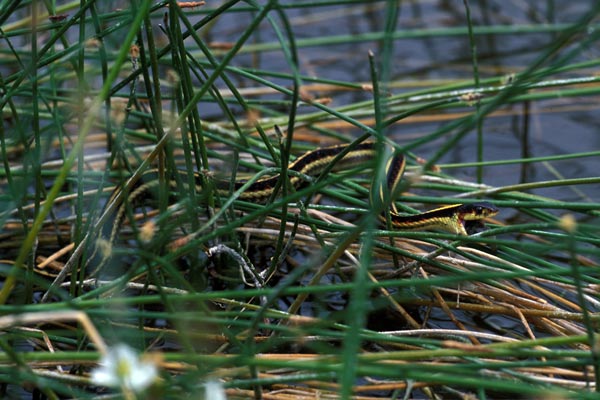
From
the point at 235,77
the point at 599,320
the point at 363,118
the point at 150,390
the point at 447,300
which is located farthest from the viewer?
the point at 235,77

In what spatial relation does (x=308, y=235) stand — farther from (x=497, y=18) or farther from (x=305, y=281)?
(x=497, y=18)

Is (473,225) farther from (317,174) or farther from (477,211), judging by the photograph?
(317,174)

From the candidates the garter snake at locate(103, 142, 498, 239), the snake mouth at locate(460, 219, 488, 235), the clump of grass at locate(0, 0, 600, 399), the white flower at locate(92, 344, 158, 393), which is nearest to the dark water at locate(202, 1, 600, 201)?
the clump of grass at locate(0, 0, 600, 399)

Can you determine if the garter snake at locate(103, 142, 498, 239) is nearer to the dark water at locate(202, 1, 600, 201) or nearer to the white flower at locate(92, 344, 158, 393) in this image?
the dark water at locate(202, 1, 600, 201)

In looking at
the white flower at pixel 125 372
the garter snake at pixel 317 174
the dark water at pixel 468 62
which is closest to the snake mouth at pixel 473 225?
the garter snake at pixel 317 174

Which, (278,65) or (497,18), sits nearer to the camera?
(278,65)

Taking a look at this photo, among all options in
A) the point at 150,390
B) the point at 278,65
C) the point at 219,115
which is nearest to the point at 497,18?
the point at 278,65

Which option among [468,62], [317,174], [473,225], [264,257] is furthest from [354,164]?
[468,62]

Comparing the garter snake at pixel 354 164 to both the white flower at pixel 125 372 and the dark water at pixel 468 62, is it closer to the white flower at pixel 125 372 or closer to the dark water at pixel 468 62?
the dark water at pixel 468 62
